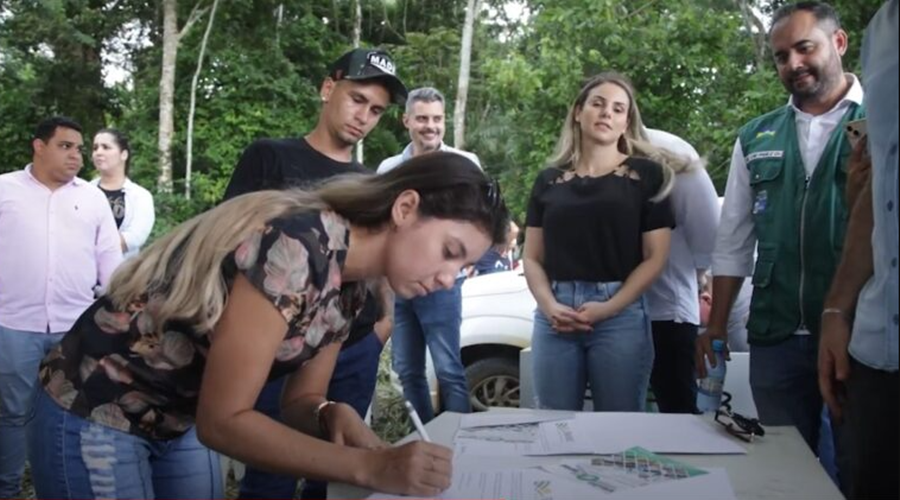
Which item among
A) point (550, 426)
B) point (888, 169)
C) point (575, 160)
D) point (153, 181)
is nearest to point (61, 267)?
point (575, 160)

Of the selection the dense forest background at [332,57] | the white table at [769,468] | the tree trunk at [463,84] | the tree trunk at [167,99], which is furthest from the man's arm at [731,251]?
the tree trunk at [167,99]

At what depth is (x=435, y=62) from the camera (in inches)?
672

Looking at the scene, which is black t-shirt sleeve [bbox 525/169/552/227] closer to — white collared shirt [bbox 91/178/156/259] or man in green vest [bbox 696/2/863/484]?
man in green vest [bbox 696/2/863/484]

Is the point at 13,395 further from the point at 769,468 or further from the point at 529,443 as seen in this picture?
the point at 769,468

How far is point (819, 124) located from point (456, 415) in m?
1.39

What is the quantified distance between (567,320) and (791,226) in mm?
726

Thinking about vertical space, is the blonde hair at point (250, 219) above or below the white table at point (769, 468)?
above

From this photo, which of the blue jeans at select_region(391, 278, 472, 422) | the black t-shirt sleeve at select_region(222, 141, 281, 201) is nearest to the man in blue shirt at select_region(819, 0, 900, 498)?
the black t-shirt sleeve at select_region(222, 141, 281, 201)

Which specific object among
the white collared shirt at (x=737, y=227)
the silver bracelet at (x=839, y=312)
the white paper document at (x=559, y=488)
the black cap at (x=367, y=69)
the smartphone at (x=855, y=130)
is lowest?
the white paper document at (x=559, y=488)

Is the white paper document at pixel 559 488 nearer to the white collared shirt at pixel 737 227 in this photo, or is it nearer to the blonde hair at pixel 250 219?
the blonde hair at pixel 250 219

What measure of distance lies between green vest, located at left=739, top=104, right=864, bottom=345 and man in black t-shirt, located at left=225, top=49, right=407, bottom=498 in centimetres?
111

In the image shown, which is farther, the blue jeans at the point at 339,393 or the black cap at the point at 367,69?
the black cap at the point at 367,69

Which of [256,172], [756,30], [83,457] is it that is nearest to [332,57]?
Result: [756,30]

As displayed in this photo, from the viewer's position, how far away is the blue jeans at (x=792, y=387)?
2.33 metres
